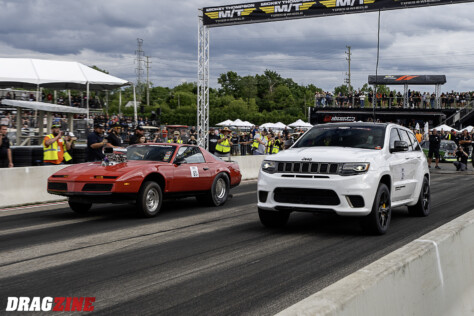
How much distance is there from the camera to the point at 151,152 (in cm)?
1096

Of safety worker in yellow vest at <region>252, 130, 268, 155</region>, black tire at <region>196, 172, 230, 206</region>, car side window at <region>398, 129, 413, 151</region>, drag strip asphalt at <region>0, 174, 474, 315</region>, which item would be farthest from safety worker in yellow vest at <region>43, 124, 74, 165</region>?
safety worker in yellow vest at <region>252, 130, 268, 155</region>

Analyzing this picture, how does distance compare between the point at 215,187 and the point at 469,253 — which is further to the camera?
the point at 215,187

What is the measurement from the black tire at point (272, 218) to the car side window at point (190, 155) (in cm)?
288

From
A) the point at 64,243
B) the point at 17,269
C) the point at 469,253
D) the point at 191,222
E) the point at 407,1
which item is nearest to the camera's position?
the point at 469,253

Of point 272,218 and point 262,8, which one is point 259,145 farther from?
point 272,218

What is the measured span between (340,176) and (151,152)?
4.58 m

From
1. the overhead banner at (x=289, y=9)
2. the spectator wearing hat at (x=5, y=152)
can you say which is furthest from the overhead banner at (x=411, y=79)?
the spectator wearing hat at (x=5, y=152)

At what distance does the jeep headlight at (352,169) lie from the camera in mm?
7648

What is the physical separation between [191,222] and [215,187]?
2429mm

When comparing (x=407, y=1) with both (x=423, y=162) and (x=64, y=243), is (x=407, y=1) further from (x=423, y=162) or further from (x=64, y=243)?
(x=64, y=243)

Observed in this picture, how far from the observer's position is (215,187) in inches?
470

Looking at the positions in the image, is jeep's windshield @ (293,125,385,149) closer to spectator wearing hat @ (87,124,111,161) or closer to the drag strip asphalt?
the drag strip asphalt

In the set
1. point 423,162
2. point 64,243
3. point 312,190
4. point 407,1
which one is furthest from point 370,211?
point 407,1

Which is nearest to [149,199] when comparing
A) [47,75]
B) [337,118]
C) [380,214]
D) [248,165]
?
[380,214]
